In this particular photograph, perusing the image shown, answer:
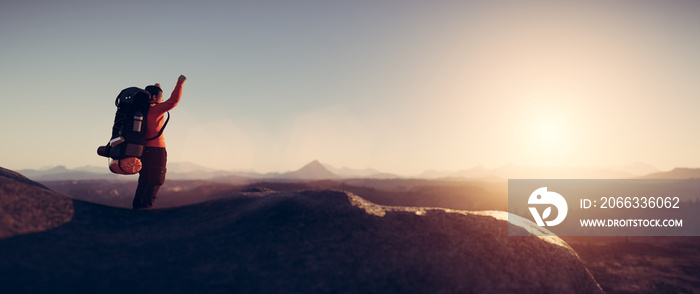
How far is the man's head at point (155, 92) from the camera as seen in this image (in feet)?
16.5

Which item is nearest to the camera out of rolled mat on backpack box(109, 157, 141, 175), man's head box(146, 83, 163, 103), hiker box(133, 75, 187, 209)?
rolled mat on backpack box(109, 157, 141, 175)

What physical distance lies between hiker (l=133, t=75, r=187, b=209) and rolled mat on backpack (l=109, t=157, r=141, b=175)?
32cm

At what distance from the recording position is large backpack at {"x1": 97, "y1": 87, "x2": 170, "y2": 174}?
4.47 metres

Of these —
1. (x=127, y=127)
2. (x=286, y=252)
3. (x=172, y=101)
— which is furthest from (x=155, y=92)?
(x=286, y=252)

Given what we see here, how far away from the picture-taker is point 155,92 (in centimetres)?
509

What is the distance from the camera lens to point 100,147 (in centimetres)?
456

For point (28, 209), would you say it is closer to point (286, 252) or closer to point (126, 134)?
point (126, 134)

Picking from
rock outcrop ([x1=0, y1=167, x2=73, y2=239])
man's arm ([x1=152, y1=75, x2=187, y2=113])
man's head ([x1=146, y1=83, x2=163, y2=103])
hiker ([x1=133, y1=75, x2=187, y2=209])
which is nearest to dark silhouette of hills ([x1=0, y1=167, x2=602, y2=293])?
rock outcrop ([x1=0, y1=167, x2=73, y2=239])

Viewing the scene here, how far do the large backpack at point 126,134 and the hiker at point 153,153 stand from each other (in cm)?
28

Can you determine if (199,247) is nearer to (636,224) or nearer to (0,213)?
(0,213)

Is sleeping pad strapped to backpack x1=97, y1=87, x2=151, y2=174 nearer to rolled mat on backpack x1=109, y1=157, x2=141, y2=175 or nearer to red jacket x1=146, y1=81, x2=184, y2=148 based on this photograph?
rolled mat on backpack x1=109, y1=157, x2=141, y2=175

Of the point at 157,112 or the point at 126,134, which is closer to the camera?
the point at 126,134

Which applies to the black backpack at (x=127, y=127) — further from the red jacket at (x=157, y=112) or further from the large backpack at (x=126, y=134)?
the red jacket at (x=157, y=112)

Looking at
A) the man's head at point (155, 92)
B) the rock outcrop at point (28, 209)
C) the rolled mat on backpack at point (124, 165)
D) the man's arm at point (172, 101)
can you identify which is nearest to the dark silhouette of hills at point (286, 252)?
the rock outcrop at point (28, 209)
